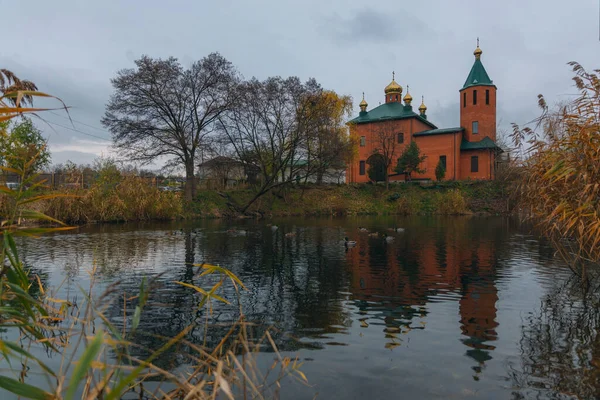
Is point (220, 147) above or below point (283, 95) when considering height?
below

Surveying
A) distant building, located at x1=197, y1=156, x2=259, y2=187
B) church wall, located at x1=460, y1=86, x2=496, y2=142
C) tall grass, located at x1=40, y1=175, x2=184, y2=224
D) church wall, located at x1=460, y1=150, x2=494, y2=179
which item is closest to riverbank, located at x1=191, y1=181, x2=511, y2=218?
distant building, located at x1=197, y1=156, x2=259, y2=187

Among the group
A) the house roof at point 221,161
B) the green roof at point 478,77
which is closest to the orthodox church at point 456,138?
the green roof at point 478,77

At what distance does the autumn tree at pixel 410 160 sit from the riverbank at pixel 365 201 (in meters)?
2.71

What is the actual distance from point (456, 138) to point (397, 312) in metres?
52.6

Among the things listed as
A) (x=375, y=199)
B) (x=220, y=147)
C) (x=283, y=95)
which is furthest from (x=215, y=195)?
(x=375, y=199)

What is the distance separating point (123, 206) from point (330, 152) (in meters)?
19.0

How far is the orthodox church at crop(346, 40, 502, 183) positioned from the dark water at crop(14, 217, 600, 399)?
4164 centimetres

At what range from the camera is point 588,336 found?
5.93 meters

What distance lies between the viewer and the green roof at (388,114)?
58338 mm

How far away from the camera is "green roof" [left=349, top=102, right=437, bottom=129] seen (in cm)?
5834

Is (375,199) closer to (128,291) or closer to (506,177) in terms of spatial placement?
(506,177)

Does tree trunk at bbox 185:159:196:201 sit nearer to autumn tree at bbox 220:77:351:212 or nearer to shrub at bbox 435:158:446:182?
autumn tree at bbox 220:77:351:212

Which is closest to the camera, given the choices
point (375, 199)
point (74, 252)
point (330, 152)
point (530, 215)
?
point (530, 215)

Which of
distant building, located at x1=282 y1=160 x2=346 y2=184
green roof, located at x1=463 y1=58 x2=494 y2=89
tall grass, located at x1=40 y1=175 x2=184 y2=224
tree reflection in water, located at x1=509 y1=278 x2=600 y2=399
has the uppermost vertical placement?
green roof, located at x1=463 y1=58 x2=494 y2=89
